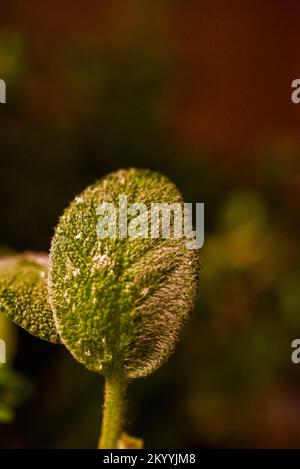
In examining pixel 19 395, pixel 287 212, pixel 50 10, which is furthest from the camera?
pixel 50 10

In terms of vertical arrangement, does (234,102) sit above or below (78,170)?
above

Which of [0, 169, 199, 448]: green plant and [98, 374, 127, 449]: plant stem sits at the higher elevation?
[0, 169, 199, 448]: green plant

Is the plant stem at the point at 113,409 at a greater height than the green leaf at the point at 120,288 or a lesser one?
lesser

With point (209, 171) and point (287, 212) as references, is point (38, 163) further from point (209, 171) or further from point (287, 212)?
point (287, 212)

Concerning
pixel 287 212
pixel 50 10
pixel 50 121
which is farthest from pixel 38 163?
pixel 50 10

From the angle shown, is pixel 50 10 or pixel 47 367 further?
pixel 50 10
